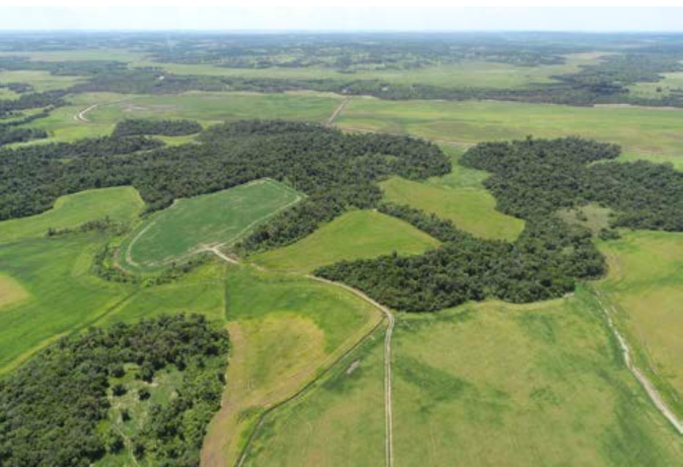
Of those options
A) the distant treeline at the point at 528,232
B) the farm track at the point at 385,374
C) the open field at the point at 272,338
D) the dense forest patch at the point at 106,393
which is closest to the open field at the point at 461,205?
the distant treeline at the point at 528,232

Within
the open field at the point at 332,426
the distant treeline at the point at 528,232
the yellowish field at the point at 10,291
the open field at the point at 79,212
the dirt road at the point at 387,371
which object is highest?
the distant treeline at the point at 528,232

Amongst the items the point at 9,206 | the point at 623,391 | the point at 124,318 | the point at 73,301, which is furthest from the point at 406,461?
the point at 9,206

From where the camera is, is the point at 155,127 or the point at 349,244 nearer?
the point at 349,244

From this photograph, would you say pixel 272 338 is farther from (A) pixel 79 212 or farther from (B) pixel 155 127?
(B) pixel 155 127

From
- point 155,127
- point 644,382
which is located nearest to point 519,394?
point 644,382

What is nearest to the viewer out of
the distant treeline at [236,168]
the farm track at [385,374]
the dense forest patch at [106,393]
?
the dense forest patch at [106,393]

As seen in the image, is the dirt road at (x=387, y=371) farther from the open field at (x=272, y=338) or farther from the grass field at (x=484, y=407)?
the open field at (x=272, y=338)

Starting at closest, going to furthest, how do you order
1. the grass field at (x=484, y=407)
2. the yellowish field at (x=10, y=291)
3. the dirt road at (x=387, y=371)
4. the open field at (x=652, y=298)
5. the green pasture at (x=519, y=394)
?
the grass field at (x=484, y=407) → the green pasture at (x=519, y=394) → the dirt road at (x=387, y=371) → the open field at (x=652, y=298) → the yellowish field at (x=10, y=291)
